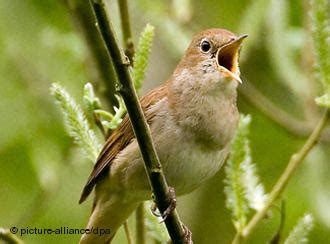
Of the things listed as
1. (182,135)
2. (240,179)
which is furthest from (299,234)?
(182,135)

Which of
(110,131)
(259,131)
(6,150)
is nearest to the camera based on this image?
(110,131)

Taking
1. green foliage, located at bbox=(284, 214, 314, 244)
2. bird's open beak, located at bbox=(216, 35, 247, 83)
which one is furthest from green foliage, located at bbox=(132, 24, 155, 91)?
green foliage, located at bbox=(284, 214, 314, 244)

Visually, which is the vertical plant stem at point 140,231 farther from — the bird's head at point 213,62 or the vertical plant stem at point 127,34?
the bird's head at point 213,62

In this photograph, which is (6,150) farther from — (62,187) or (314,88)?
(314,88)

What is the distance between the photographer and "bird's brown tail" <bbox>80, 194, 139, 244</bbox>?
13.3 ft

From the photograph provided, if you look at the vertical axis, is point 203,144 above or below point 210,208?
above

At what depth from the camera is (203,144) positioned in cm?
377

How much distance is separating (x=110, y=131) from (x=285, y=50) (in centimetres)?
104

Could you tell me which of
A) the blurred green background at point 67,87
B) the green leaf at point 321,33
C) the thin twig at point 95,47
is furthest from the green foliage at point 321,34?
the thin twig at point 95,47

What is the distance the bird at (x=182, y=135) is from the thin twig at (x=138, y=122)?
651 millimetres

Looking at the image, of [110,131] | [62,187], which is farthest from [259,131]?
[110,131]

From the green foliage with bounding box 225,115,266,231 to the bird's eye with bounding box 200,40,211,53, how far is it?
0.81 metres

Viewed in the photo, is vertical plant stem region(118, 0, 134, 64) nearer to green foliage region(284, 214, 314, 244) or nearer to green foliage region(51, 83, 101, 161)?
green foliage region(51, 83, 101, 161)

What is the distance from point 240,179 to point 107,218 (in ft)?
3.52
